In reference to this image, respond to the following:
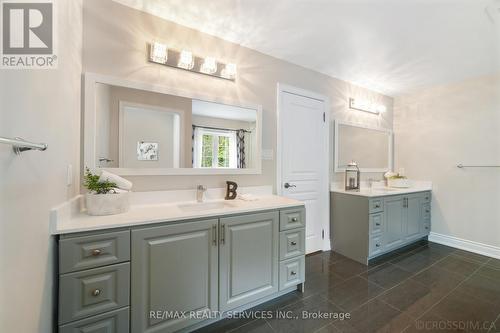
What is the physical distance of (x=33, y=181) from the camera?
88 cm

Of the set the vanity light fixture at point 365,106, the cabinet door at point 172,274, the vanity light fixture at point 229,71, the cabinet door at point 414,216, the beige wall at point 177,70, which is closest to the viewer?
the cabinet door at point 172,274

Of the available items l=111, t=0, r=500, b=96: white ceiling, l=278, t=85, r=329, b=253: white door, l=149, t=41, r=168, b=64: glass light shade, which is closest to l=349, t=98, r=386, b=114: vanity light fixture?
l=111, t=0, r=500, b=96: white ceiling

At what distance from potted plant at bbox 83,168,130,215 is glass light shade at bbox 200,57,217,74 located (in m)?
1.24

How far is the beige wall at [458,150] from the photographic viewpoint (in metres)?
2.68

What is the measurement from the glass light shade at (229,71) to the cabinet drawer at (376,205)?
6.73 ft

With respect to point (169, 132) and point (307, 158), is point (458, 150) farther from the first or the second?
point (169, 132)

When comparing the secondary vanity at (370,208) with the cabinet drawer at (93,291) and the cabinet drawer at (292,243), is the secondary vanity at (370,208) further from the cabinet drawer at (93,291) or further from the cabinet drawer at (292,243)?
the cabinet drawer at (93,291)

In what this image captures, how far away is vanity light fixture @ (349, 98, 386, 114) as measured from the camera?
3.04 m

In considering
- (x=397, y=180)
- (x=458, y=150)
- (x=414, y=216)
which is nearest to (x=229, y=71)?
(x=397, y=180)

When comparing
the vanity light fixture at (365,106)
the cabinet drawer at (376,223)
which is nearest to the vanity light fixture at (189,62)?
the vanity light fixture at (365,106)

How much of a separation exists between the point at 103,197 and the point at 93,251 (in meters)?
0.33

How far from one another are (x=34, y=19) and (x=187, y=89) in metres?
1.00

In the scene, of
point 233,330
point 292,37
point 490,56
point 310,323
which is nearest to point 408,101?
point 490,56

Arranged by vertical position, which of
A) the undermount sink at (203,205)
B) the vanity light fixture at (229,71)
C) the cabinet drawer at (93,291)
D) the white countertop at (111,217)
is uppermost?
the vanity light fixture at (229,71)
